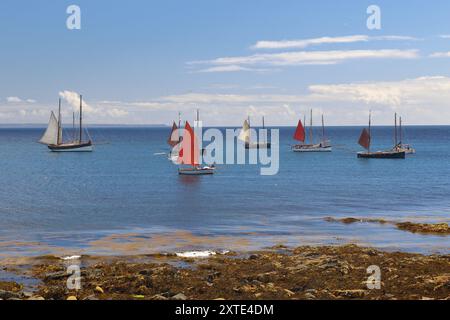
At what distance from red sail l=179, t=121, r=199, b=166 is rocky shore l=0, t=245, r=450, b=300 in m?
58.9

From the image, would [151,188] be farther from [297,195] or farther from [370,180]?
[370,180]

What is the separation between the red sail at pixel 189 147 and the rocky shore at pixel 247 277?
58.9 meters

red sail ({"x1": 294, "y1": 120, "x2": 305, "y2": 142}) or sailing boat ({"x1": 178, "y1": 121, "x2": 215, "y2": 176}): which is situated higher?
red sail ({"x1": 294, "y1": 120, "x2": 305, "y2": 142})

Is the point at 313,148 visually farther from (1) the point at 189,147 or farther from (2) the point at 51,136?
(1) the point at 189,147

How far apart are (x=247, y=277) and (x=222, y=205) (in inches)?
1470

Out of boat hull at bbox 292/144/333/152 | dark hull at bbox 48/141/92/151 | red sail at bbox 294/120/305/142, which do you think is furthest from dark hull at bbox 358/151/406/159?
dark hull at bbox 48/141/92/151

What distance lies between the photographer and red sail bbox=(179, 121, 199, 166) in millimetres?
95125

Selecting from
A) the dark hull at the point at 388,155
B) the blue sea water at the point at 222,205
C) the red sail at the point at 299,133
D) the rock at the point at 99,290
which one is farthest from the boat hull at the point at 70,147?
the rock at the point at 99,290

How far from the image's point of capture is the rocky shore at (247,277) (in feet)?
84.9

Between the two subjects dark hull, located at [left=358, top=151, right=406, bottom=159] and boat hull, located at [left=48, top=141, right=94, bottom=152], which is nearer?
dark hull, located at [left=358, top=151, right=406, bottom=159]

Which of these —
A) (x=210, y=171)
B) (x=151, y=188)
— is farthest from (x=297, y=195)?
(x=210, y=171)

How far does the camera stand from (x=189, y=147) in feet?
319

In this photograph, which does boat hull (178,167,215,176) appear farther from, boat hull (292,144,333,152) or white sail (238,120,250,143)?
boat hull (292,144,333,152)
